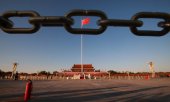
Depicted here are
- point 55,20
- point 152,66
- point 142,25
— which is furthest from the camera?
point 152,66

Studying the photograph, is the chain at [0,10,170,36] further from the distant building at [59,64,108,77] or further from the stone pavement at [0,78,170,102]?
the distant building at [59,64,108,77]

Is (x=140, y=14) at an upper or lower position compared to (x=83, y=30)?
upper

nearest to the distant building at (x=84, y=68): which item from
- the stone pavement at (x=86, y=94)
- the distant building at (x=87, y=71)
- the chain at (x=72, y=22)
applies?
the distant building at (x=87, y=71)

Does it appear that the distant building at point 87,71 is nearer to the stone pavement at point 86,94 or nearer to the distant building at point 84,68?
the distant building at point 84,68

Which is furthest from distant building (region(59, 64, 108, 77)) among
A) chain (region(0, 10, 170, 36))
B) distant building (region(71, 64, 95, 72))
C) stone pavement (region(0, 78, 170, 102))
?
chain (region(0, 10, 170, 36))

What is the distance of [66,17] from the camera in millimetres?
2102

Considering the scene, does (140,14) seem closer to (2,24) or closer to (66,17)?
(66,17)

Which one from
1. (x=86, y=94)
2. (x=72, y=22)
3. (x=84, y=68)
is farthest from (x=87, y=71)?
(x=72, y=22)

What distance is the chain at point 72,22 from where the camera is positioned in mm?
2074

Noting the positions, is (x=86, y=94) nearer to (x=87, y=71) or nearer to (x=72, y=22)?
(x=72, y=22)

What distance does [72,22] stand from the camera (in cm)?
212

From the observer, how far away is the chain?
2.07 meters

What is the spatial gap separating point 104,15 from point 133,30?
1.10ft

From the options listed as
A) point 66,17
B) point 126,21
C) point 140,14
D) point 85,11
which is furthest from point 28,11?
point 140,14
